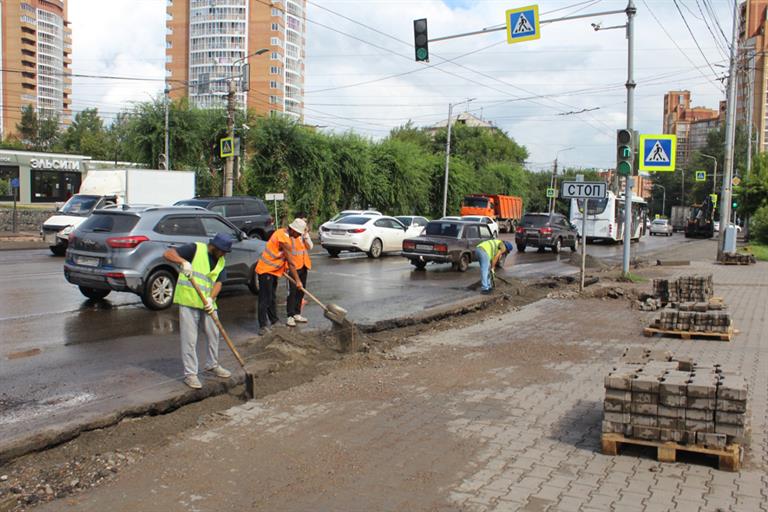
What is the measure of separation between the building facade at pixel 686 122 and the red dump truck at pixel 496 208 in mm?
69267

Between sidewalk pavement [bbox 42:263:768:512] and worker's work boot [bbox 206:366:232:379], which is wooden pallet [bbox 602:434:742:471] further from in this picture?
worker's work boot [bbox 206:366:232:379]

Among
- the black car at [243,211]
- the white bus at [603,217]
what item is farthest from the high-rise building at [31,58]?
the black car at [243,211]

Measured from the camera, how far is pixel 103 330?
984 centimetres

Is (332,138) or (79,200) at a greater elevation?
(332,138)

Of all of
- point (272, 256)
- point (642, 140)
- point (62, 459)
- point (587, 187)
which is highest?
point (642, 140)

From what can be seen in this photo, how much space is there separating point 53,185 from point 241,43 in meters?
70.3

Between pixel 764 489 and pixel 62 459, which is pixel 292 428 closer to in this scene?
pixel 62 459

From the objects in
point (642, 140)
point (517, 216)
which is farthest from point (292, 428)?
point (517, 216)

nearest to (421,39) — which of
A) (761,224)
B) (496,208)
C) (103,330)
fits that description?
(103,330)

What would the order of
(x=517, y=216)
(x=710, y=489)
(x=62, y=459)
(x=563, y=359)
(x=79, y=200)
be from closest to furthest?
(x=710, y=489), (x=62, y=459), (x=563, y=359), (x=79, y=200), (x=517, y=216)

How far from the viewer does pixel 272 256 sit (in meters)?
9.78

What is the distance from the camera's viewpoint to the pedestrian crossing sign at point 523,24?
51.6 feet

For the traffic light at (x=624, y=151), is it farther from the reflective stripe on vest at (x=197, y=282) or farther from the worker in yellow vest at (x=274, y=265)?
the reflective stripe on vest at (x=197, y=282)

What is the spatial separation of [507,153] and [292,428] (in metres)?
89.3
